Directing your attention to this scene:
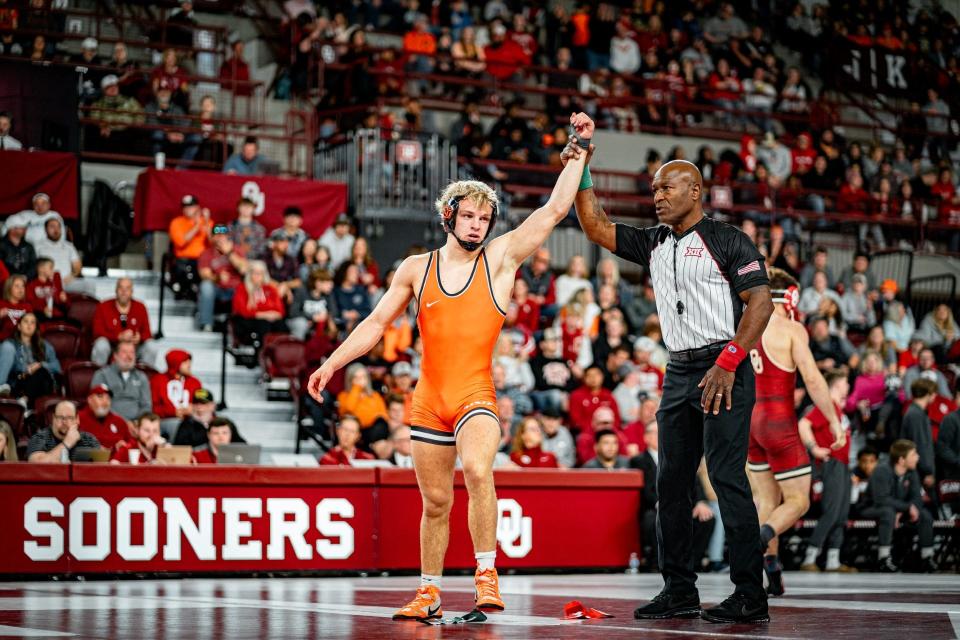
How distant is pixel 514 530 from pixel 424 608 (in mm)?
6822

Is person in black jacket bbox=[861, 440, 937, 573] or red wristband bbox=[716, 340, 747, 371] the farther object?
person in black jacket bbox=[861, 440, 937, 573]

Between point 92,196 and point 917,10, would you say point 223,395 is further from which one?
point 917,10

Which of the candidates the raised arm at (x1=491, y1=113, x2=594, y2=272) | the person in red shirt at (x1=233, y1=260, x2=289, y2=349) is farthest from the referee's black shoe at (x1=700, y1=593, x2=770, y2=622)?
the person in red shirt at (x1=233, y1=260, x2=289, y2=349)

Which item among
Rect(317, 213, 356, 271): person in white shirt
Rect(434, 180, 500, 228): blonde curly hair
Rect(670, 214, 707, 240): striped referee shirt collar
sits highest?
Rect(317, 213, 356, 271): person in white shirt

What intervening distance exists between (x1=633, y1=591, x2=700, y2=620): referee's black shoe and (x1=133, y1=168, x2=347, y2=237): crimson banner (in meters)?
13.0

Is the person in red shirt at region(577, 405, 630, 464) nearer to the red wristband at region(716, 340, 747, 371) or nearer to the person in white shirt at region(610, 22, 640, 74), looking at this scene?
the red wristband at region(716, 340, 747, 371)

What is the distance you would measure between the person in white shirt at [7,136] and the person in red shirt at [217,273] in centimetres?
288

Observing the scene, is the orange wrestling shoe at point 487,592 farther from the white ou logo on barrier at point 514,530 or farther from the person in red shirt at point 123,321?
the person in red shirt at point 123,321

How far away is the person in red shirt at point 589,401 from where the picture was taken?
55.1 ft

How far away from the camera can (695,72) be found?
26.9 meters

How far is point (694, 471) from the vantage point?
7.16 meters

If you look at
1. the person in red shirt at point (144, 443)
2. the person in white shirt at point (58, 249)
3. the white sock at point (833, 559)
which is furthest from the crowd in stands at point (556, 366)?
the person in red shirt at point (144, 443)

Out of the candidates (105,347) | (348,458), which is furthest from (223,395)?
(348,458)

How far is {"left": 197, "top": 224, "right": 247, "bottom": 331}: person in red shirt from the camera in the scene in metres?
17.5
